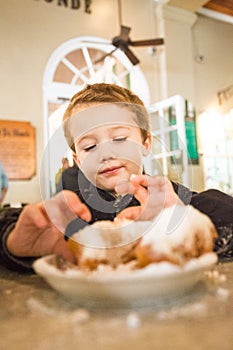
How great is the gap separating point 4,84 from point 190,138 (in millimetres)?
1381

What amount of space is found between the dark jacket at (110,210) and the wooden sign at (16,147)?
1144 millimetres

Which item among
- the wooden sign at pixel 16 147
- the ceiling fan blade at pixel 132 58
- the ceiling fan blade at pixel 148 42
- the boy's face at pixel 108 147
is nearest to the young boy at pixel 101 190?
the boy's face at pixel 108 147

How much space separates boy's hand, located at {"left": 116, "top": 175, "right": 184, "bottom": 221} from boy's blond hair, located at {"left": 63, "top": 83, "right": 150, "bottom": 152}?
0.04m

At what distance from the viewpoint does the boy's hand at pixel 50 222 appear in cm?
17

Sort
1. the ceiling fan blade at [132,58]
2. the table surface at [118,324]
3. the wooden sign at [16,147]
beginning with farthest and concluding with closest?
the wooden sign at [16,147] → the ceiling fan blade at [132,58] → the table surface at [118,324]

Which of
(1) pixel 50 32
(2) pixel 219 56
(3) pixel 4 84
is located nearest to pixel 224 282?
(2) pixel 219 56

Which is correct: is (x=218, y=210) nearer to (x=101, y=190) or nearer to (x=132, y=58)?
(x=101, y=190)

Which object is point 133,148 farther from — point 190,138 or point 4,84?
point 4,84

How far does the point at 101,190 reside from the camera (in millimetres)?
198

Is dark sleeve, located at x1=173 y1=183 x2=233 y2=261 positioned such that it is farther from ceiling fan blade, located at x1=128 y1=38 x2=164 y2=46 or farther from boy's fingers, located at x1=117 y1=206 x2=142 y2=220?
ceiling fan blade, located at x1=128 y1=38 x2=164 y2=46

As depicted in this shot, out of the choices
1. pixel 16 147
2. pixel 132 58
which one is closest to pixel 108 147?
pixel 132 58

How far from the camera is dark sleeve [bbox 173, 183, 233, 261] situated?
189 mm

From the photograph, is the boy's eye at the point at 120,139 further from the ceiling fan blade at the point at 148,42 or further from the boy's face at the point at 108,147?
the ceiling fan blade at the point at 148,42

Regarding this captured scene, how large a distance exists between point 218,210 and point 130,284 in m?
0.11
